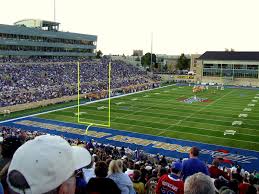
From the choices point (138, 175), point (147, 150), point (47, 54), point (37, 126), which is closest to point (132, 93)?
point (47, 54)

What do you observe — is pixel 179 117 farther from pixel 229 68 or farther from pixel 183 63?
pixel 183 63

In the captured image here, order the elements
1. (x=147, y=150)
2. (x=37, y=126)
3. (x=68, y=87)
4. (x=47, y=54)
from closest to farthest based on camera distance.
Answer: (x=147, y=150), (x=37, y=126), (x=68, y=87), (x=47, y=54)

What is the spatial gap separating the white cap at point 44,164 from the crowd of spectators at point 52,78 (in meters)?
28.8

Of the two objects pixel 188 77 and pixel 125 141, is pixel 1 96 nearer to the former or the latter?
pixel 125 141

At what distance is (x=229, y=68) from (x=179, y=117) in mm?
40265

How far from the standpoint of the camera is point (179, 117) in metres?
27.9

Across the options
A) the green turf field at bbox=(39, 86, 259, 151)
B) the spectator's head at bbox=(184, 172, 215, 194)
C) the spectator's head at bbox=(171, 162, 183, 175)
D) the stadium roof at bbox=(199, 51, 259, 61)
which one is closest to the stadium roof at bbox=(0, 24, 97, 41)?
the green turf field at bbox=(39, 86, 259, 151)

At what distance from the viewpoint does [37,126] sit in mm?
24047

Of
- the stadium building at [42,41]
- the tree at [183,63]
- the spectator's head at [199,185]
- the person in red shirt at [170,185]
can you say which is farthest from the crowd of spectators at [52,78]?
the tree at [183,63]

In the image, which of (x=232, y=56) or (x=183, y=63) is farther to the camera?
(x=183, y=63)

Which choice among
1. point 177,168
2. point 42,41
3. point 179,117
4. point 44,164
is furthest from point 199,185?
point 42,41

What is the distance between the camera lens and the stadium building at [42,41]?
4525 centimetres

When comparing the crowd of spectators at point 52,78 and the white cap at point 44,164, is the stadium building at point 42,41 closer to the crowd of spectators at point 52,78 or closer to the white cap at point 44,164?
the crowd of spectators at point 52,78

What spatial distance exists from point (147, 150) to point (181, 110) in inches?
508
